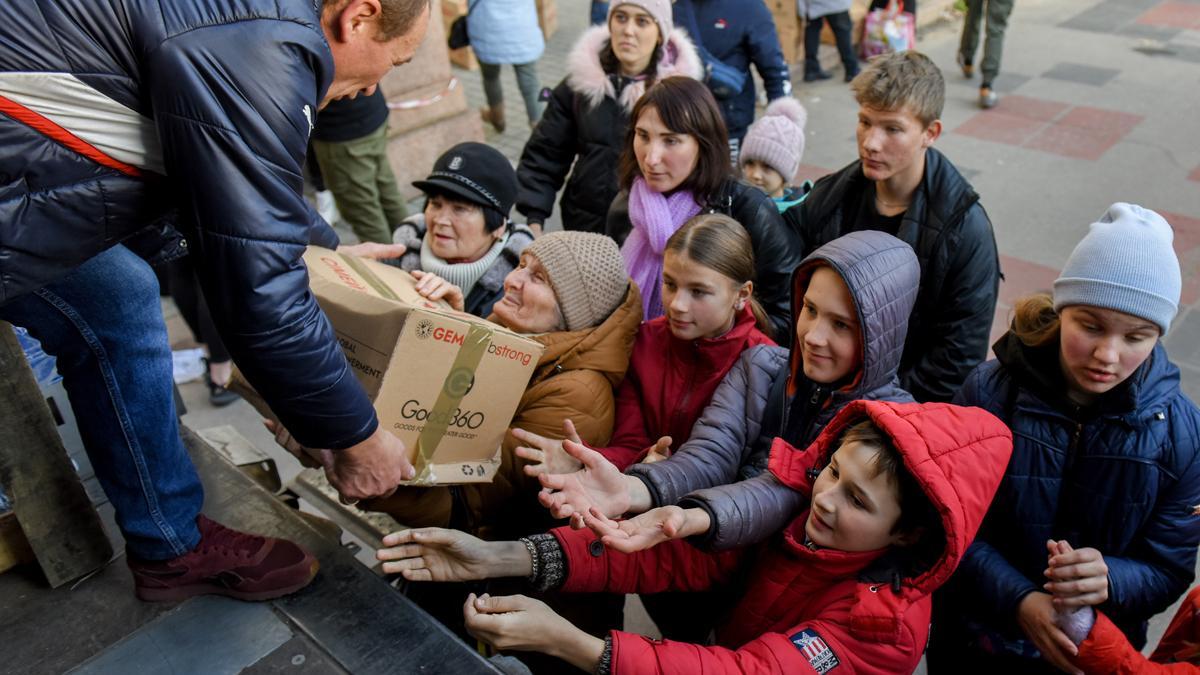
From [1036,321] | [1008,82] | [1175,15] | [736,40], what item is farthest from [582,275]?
[1175,15]

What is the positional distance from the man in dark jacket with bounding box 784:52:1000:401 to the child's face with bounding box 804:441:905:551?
4.02 feet

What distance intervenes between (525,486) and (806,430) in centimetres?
78

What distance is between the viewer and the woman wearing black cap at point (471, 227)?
317 cm

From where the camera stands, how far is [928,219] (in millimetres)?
2941

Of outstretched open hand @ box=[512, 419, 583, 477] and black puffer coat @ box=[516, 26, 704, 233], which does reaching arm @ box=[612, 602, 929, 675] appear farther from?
black puffer coat @ box=[516, 26, 704, 233]

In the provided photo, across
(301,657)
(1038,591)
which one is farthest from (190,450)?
(1038,591)

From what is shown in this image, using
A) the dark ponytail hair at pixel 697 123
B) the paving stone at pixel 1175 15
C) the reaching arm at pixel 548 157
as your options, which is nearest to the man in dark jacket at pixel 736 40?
the reaching arm at pixel 548 157

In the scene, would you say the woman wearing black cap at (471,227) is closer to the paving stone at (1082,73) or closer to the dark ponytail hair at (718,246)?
the dark ponytail hair at (718,246)

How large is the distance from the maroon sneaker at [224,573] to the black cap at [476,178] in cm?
138

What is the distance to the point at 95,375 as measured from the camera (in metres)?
2.13

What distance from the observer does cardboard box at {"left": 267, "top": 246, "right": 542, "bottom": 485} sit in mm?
2094

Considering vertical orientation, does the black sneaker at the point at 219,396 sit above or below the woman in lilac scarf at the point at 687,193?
A: below

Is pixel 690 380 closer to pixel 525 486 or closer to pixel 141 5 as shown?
pixel 525 486

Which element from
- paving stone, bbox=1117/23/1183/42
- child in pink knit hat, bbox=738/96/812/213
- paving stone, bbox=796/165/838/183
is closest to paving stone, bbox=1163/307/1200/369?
child in pink knit hat, bbox=738/96/812/213
